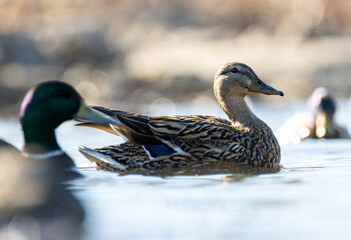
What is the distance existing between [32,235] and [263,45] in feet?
56.5

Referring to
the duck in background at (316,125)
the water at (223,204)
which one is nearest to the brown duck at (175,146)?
the water at (223,204)

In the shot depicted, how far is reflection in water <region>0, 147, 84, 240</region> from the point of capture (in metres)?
4.54

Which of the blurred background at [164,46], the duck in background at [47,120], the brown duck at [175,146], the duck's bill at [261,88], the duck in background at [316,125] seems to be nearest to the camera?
the duck in background at [47,120]

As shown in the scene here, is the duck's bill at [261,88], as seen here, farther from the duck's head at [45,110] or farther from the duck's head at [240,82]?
the duck's head at [45,110]

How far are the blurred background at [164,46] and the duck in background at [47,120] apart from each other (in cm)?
968

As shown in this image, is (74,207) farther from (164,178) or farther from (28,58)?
(28,58)

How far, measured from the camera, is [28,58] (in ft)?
73.0

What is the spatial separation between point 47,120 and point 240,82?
293 cm

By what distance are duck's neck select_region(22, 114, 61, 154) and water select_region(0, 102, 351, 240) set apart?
40 cm

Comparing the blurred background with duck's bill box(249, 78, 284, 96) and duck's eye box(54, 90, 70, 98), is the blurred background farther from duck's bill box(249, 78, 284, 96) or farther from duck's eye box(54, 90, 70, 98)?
duck's eye box(54, 90, 70, 98)

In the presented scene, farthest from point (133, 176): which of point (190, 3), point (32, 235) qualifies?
point (190, 3)

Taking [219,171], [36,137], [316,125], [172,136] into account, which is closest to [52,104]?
[36,137]

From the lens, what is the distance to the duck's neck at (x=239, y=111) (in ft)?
26.5

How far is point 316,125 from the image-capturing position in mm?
11906
